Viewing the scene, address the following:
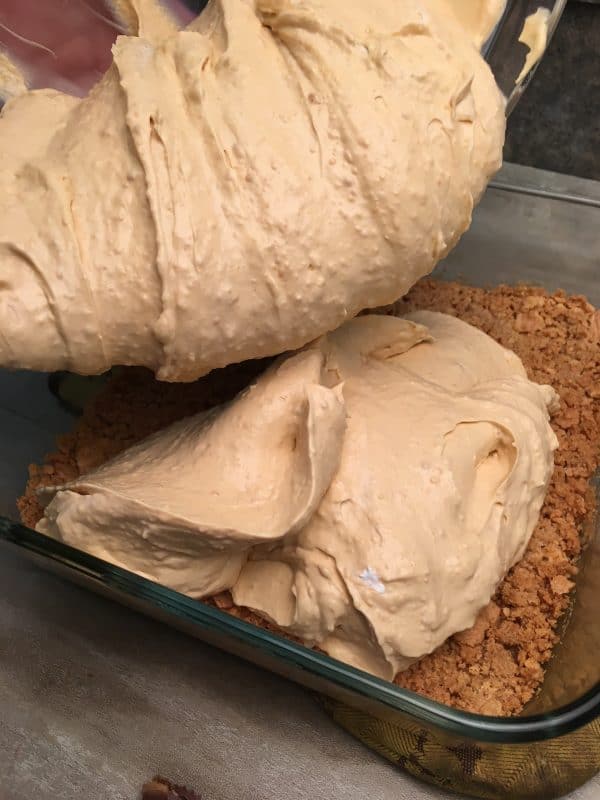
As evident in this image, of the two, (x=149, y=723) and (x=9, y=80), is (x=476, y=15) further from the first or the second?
(x=149, y=723)

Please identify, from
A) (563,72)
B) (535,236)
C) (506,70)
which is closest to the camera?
(506,70)

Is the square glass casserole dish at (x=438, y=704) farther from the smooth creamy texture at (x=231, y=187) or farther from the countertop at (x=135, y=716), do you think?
the smooth creamy texture at (x=231, y=187)

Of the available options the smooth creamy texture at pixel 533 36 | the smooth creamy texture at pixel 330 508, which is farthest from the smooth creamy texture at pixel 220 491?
the smooth creamy texture at pixel 533 36

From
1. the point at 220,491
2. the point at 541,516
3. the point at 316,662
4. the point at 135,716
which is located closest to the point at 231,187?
the point at 220,491

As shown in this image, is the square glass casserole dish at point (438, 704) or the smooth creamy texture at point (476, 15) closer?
the square glass casserole dish at point (438, 704)

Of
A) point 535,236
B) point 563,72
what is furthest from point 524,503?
point 563,72

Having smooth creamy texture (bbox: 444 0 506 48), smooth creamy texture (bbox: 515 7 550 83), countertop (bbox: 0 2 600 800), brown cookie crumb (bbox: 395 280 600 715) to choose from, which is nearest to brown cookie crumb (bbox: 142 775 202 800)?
countertop (bbox: 0 2 600 800)

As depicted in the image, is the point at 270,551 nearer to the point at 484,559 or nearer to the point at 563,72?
the point at 484,559
